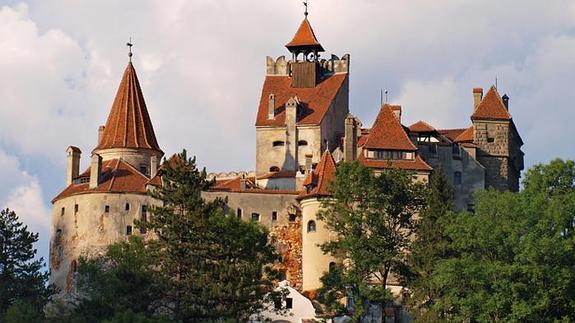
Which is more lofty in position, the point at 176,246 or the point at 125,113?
the point at 125,113

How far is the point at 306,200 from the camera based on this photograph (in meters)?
94.6

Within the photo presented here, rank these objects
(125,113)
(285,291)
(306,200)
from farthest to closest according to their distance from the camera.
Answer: (125,113), (306,200), (285,291)

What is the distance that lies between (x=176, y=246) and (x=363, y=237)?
33.6 feet

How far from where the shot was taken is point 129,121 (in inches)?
4021

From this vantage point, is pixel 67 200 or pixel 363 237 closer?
pixel 363 237

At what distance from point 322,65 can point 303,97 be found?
3.71 meters

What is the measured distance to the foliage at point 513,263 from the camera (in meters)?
79.6

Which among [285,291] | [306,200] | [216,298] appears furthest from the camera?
[306,200]

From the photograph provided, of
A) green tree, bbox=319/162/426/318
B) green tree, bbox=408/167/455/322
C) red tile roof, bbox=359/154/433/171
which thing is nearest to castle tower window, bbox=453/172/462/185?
red tile roof, bbox=359/154/433/171

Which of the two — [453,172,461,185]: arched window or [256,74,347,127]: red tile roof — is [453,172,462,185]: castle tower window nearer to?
[453,172,461,185]: arched window

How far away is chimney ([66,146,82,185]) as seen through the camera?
330ft

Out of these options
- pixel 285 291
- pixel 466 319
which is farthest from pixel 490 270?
pixel 285 291

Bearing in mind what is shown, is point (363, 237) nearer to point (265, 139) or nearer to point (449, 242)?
point (449, 242)

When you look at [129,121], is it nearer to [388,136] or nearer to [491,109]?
[388,136]
